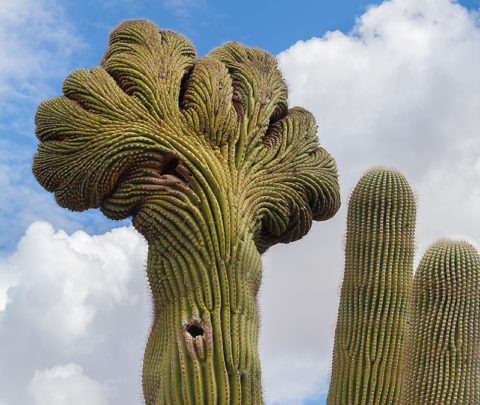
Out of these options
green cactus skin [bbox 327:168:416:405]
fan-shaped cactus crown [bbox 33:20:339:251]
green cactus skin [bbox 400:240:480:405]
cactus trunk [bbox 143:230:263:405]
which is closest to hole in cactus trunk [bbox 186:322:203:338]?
cactus trunk [bbox 143:230:263:405]

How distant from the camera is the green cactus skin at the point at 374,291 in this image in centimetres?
770

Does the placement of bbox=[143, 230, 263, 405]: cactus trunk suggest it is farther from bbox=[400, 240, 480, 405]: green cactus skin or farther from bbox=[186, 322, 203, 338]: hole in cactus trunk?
bbox=[400, 240, 480, 405]: green cactus skin

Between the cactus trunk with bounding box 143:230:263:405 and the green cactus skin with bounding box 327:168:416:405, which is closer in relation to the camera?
the green cactus skin with bounding box 327:168:416:405

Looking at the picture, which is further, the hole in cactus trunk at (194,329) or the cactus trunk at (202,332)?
the hole in cactus trunk at (194,329)

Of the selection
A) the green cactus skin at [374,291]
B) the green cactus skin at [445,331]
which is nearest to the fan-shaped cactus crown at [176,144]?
the green cactus skin at [374,291]

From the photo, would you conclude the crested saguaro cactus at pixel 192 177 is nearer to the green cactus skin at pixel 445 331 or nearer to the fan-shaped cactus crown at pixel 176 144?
the fan-shaped cactus crown at pixel 176 144

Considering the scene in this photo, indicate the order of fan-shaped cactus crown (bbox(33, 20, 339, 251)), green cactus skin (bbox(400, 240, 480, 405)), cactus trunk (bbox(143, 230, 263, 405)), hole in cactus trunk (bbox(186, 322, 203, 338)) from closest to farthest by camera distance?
green cactus skin (bbox(400, 240, 480, 405)) → cactus trunk (bbox(143, 230, 263, 405)) → hole in cactus trunk (bbox(186, 322, 203, 338)) → fan-shaped cactus crown (bbox(33, 20, 339, 251))

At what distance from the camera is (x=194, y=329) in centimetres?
820

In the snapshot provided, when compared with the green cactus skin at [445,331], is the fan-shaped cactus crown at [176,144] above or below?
above

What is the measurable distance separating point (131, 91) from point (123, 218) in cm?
154

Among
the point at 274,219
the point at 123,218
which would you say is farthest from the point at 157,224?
the point at 274,219

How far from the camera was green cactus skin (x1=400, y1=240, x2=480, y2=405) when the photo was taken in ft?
22.8

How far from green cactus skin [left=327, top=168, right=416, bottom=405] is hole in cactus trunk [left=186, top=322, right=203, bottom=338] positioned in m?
1.43

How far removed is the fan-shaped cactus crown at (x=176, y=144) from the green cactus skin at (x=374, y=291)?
57.4 inches
